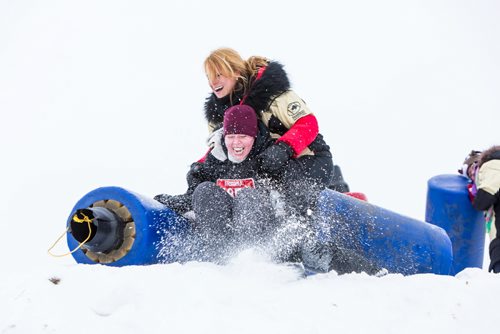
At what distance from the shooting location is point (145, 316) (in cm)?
176

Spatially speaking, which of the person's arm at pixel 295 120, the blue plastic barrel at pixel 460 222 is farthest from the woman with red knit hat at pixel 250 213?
the blue plastic barrel at pixel 460 222

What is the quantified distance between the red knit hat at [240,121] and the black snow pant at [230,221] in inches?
11.8

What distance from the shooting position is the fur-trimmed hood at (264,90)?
116 inches

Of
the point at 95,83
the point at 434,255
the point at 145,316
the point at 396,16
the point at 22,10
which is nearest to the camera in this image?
the point at 145,316

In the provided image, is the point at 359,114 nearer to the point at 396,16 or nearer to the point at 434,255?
the point at 396,16

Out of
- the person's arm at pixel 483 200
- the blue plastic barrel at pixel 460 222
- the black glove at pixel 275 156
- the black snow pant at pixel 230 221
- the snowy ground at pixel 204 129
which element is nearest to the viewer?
the snowy ground at pixel 204 129

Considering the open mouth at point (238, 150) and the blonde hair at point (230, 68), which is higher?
the blonde hair at point (230, 68)

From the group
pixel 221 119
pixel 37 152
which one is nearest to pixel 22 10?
pixel 37 152

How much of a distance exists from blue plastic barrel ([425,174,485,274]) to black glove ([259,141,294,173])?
1.76m

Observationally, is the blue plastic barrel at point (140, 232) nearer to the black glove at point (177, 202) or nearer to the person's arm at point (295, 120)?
the black glove at point (177, 202)

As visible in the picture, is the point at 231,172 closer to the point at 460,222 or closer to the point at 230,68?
the point at 230,68

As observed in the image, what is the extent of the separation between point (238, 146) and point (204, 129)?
7.22m

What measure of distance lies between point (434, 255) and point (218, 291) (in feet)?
4.59

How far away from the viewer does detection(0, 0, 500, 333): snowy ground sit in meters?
1.85
